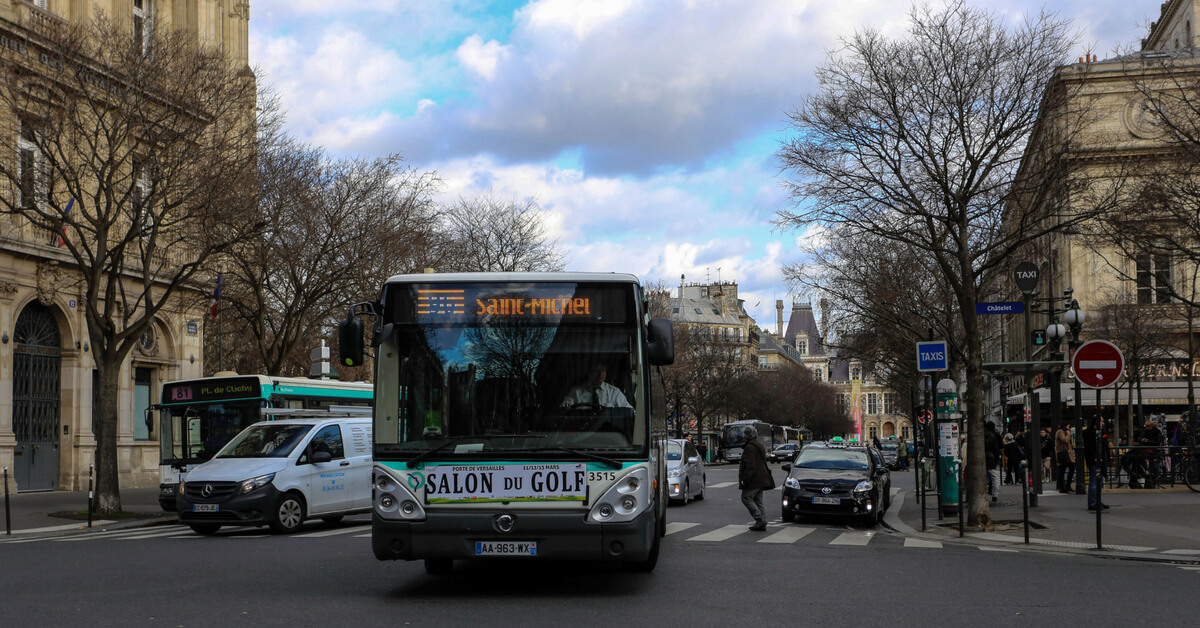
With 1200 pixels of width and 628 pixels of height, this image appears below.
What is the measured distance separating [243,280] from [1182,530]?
22.6 metres

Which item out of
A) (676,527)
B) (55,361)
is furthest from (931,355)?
(55,361)

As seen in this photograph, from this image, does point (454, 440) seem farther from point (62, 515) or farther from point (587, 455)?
point (62, 515)

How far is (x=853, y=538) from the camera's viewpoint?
704 inches

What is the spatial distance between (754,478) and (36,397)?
1997cm

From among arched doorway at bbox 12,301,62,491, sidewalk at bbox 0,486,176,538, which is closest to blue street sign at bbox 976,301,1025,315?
sidewalk at bbox 0,486,176,538

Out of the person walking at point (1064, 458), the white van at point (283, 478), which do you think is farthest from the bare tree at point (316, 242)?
the person walking at point (1064, 458)

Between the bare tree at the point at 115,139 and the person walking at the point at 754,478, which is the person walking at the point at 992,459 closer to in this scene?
the person walking at the point at 754,478

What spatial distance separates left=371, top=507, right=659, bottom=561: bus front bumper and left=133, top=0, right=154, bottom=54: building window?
1606 centimetres

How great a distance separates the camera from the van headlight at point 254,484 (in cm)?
1753

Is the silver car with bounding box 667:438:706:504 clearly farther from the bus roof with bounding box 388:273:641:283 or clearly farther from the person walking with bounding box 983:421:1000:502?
the bus roof with bounding box 388:273:641:283

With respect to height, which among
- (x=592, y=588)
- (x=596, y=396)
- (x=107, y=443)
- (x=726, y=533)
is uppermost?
(x=596, y=396)

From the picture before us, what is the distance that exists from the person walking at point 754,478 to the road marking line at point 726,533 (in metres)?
0.28

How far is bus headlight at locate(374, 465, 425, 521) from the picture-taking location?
9.85m

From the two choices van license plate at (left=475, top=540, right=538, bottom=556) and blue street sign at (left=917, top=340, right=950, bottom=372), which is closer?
van license plate at (left=475, top=540, right=538, bottom=556)
